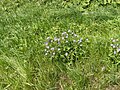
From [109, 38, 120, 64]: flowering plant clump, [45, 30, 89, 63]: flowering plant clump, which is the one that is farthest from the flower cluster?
[45, 30, 89, 63]: flowering plant clump

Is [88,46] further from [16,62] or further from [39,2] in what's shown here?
[39,2]

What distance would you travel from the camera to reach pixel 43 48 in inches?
132

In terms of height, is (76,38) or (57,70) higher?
(76,38)

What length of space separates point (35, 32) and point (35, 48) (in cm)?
47

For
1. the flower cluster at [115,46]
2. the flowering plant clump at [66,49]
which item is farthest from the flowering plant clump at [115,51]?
the flowering plant clump at [66,49]

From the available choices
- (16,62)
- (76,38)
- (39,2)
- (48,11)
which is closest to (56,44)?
(76,38)

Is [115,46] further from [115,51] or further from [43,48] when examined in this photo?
[43,48]

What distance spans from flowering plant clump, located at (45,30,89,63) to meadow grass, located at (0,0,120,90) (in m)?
0.07

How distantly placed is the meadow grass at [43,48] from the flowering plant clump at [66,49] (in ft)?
0.23

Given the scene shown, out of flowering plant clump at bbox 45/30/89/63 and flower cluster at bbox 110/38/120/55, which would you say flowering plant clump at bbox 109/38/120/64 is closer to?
flower cluster at bbox 110/38/120/55

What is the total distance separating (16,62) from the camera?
129 inches

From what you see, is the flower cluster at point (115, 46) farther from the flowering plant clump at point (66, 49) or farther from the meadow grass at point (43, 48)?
the flowering plant clump at point (66, 49)

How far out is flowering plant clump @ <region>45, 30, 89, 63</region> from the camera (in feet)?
10.5

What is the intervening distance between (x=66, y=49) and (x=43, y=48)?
33cm
